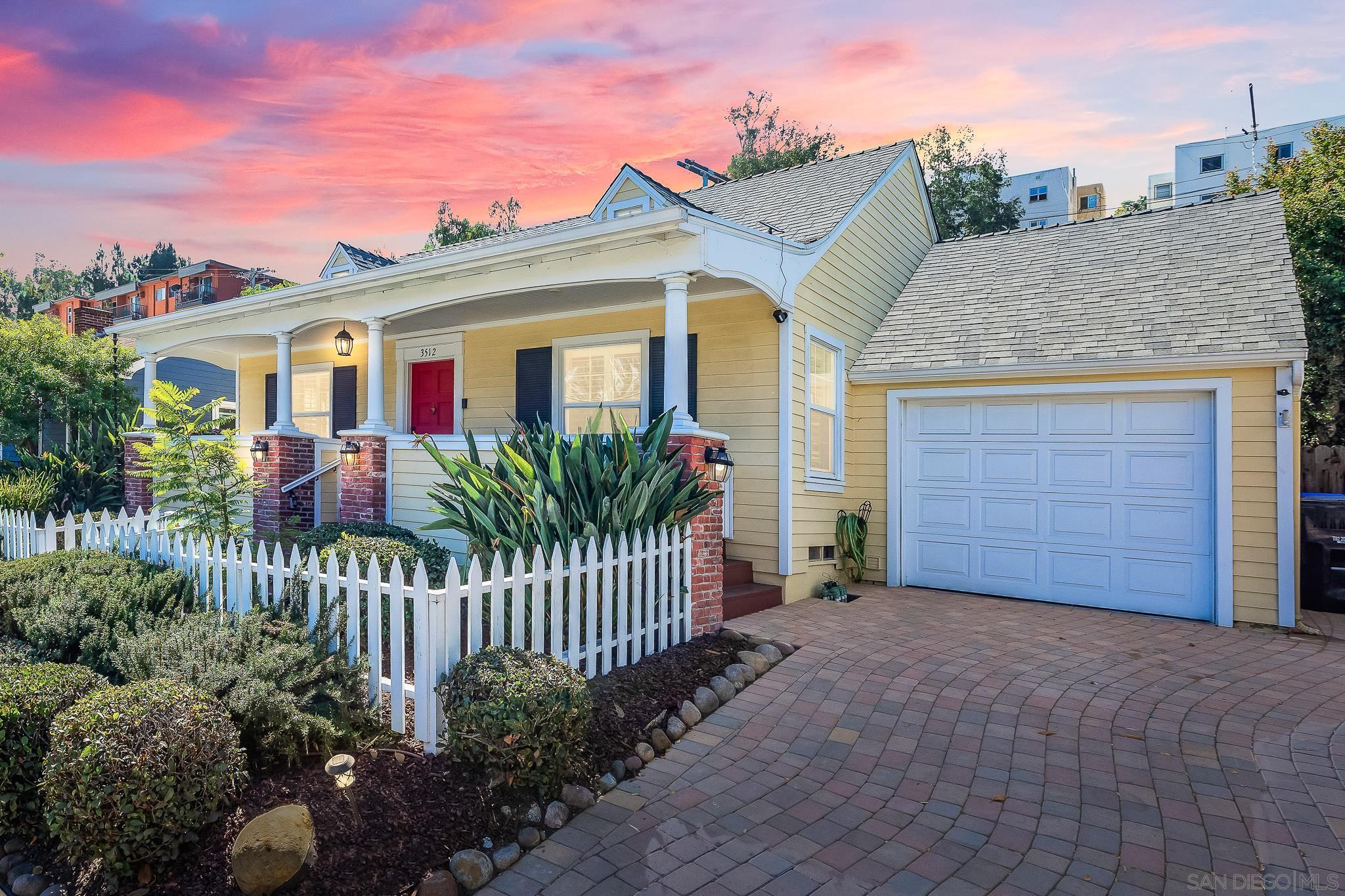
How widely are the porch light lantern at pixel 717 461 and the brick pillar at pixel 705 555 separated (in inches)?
2.4

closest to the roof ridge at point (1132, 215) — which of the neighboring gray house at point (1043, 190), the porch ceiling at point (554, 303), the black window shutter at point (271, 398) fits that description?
the porch ceiling at point (554, 303)

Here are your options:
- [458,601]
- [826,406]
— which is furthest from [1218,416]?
[458,601]

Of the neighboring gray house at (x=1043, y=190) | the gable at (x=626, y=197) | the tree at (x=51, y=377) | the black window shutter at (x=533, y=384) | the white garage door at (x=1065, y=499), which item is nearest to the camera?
the white garage door at (x=1065, y=499)

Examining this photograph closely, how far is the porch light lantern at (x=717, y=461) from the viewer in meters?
6.09

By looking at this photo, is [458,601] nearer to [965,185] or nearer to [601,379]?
[601,379]

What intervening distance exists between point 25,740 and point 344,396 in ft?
30.8

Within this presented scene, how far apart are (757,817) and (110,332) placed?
1184cm

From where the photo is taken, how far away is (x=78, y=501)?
11.1 m

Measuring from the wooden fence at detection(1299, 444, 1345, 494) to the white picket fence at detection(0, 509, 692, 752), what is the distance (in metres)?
9.98

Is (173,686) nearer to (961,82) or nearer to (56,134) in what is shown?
(56,134)

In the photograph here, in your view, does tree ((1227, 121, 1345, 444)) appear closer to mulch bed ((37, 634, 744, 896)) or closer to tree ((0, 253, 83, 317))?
mulch bed ((37, 634, 744, 896))

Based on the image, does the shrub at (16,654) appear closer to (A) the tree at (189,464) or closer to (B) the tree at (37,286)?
(A) the tree at (189,464)

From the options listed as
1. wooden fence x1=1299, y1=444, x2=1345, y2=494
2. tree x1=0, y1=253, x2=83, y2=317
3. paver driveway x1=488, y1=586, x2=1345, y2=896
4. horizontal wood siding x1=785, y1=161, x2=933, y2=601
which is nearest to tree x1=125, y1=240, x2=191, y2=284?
tree x1=0, y1=253, x2=83, y2=317

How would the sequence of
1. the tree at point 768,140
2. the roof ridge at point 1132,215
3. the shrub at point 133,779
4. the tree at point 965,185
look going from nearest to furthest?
the shrub at point 133,779 < the roof ridge at point 1132,215 < the tree at point 965,185 < the tree at point 768,140
